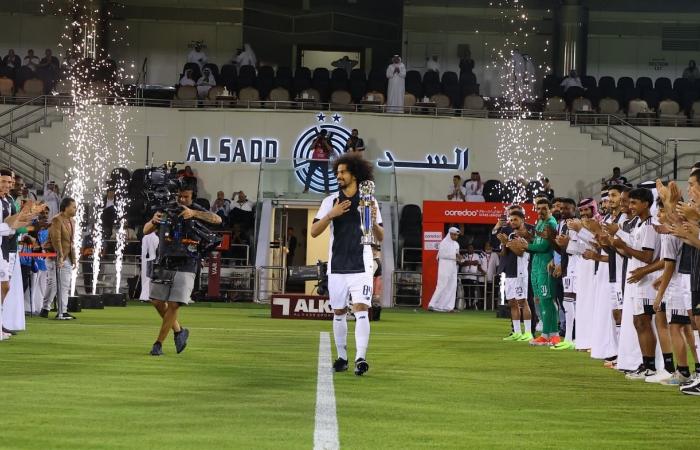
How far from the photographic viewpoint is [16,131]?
39.5m

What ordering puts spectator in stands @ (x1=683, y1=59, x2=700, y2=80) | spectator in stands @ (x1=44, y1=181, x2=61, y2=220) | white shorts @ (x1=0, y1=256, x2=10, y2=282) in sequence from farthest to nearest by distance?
1. spectator in stands @ (x1=683, y1=59, x2=700, y2=80)
2. spectator in stands @ (x1=44, y1=181, x2=61, y2=220)
3. white shorts @ (x1=0, y1=256, x2=10, y2=282)

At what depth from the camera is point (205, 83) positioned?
42031 mm

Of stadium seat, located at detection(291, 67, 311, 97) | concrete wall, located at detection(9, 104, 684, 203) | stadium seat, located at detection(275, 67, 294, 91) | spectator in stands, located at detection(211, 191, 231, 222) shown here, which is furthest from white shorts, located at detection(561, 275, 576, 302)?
stadium seat, located at detection(275, 67, 294, 91)

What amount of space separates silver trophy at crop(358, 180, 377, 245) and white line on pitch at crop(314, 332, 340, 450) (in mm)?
1434

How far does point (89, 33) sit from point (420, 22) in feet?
40.3

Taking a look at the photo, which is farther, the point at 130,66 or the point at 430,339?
the point at 130,66

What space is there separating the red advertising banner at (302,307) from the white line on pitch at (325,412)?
472 inches

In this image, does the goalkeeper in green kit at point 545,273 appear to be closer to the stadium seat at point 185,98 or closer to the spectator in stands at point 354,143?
the spectator in stands at point 354,143

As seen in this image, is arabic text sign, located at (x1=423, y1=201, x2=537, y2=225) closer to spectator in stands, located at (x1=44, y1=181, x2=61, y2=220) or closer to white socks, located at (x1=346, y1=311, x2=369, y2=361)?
spectator in stands, located at (x1=44, y1=181, x2=61, y2=220)

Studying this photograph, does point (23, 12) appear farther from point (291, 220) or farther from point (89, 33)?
point (291, 220)

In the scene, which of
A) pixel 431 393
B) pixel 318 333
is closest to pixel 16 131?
pixel 318 333

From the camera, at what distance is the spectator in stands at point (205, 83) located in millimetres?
41650

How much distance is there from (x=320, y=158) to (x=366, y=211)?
2440cm

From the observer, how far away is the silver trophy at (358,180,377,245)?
44.4ft
